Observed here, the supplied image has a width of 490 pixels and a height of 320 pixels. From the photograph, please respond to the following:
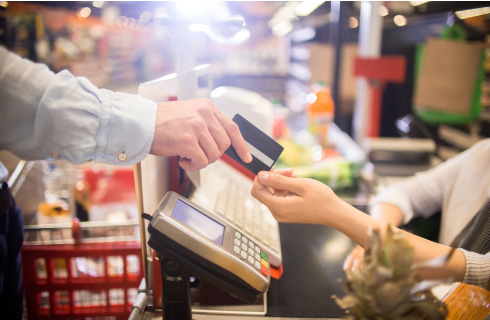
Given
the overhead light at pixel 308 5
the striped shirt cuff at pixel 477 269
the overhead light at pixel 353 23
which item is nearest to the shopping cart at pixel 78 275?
the striped shirt cuff at pixel 477 269

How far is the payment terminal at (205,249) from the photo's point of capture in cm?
68

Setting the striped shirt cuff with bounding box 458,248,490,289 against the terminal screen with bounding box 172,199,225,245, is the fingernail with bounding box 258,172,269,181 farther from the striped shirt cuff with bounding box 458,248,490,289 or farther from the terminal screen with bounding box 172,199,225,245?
the striped shirt cuff with bounding box 458,248,490,289

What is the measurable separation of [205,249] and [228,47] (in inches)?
276

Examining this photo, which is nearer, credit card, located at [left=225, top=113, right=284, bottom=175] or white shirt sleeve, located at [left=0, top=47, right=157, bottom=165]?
white shirt sleeve, located at [left=0, top=47, right=157, bottom=165]

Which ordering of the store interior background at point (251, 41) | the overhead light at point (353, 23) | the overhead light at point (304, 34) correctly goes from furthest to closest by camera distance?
the overhead light at point (304, 34) < the overhead light at point (353, 23) < the store interior background at point (251, 41)

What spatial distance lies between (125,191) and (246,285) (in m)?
1.57

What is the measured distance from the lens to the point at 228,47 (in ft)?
23.9

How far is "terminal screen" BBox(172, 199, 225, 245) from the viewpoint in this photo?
731mm

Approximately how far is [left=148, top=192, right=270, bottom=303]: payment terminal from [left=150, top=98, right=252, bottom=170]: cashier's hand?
0.11m

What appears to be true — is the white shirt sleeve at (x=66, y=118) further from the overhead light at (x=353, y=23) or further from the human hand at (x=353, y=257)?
the overhead light at (x=353, y=23)

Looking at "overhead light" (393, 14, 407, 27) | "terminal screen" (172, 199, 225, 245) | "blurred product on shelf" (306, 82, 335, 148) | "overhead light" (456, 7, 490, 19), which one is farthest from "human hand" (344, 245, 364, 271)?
"overhead light" (393, 14, 407, 27)

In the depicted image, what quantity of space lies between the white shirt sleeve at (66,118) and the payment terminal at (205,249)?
16 cm

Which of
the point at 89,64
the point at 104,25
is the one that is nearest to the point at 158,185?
the point at 89,64

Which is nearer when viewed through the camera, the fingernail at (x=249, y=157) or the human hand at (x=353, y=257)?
the fingernail at (x=249, y=157)
